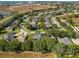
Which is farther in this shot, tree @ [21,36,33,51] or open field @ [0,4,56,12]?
open field @ [0,4,56,12]

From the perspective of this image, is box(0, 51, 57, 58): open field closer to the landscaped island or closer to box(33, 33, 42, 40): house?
the landscaped island

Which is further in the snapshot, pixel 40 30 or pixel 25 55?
pixel 40 30

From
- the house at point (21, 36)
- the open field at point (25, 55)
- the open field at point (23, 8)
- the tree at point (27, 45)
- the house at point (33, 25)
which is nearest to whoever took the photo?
the open field at point (25, 55)

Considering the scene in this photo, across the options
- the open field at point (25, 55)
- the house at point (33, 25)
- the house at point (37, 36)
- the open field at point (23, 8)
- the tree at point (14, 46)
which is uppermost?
the open field at point (23, 8)

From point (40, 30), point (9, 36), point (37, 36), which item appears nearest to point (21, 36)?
point (9, 36)

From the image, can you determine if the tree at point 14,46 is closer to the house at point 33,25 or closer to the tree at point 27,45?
the tree at point 27,45

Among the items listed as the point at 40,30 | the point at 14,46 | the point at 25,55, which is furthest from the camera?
the point at 40,30

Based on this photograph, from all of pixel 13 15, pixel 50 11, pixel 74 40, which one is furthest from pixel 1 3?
pixel 74 40

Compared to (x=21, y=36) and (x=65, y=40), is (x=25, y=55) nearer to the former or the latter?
(x=21, y=36)

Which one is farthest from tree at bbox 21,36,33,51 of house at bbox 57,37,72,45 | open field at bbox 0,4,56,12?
open field at bbox 0,4,56,12

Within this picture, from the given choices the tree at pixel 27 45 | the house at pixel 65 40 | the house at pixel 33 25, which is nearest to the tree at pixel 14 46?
the tree at pixel 27 45

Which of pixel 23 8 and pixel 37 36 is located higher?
pixel 23 8
